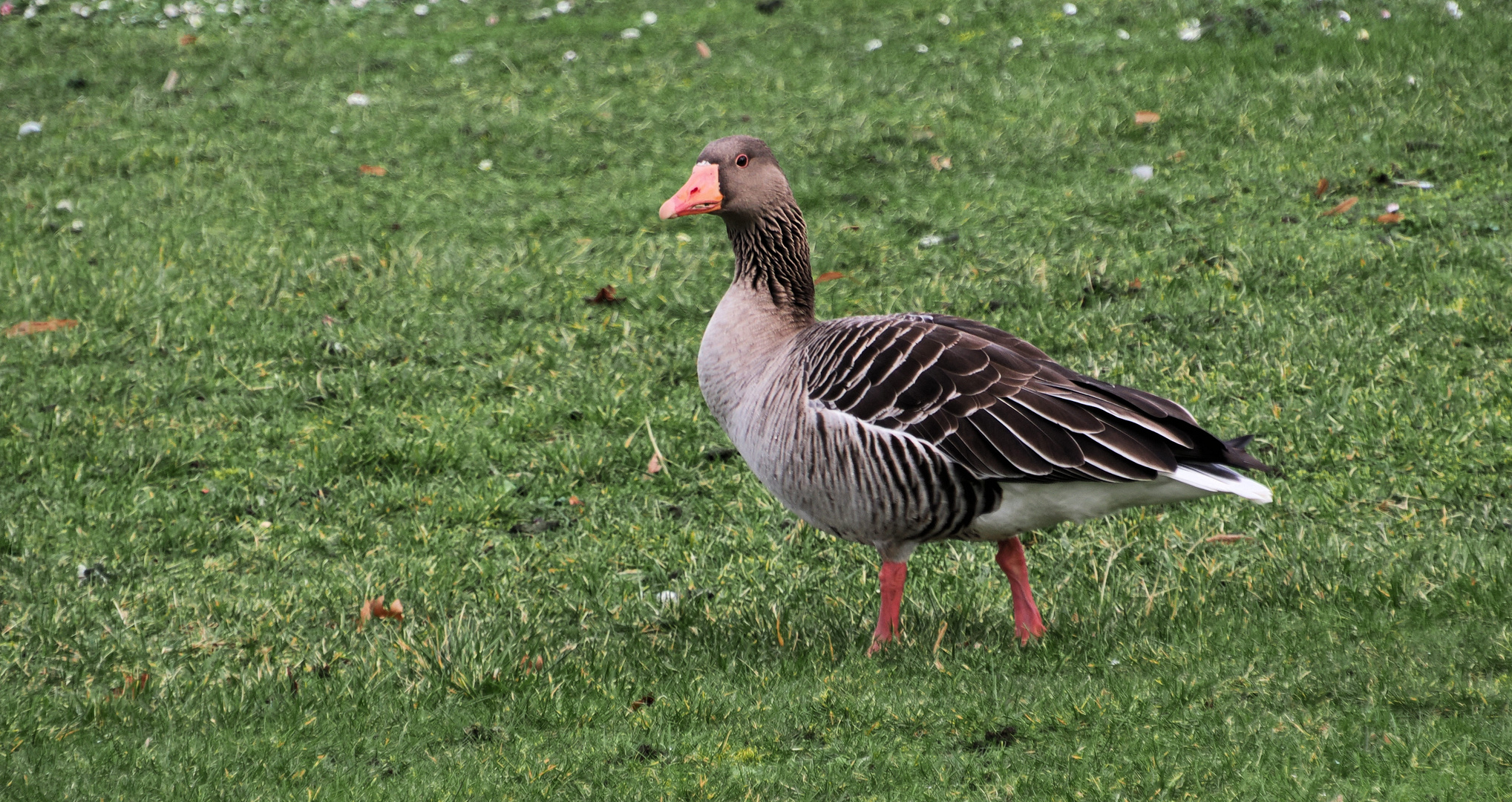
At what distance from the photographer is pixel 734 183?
535cm

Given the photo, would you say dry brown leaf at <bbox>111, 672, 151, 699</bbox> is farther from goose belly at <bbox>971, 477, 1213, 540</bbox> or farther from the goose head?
goose belly at <bbox>971, 477, 1213, 540</bbox>

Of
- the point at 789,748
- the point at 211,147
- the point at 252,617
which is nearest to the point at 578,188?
the point at 211,147

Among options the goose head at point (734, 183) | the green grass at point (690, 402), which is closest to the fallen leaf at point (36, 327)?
the green grass at point (690, 402)

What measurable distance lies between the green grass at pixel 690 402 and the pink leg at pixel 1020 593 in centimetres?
13

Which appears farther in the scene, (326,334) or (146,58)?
(146,58)

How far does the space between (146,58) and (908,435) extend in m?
12.5

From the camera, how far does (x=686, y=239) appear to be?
9.83 metres

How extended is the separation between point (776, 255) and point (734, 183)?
34cm

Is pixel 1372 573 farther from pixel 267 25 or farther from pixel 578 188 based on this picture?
pixel 267 25

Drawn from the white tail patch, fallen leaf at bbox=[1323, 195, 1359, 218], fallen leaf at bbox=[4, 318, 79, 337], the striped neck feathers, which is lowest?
fallen leaf at bbox=[4, 318, 79, 337]

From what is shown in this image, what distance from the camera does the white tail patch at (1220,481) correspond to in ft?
13.5

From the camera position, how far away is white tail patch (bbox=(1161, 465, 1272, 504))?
13.5ft

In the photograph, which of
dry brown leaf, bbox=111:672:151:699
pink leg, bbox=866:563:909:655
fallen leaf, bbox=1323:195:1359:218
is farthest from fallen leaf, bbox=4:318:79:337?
fallen leaf, bbox=1323:195:1359:218

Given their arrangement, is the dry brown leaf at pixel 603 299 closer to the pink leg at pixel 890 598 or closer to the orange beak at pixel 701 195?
the orange beak at pixel 701 195
